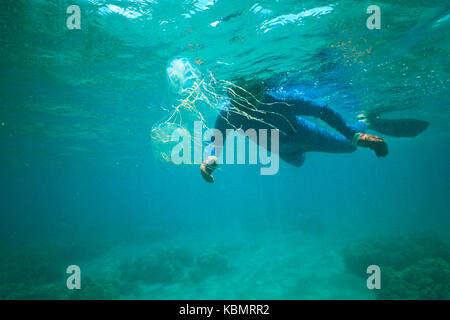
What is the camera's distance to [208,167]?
13.0 ft

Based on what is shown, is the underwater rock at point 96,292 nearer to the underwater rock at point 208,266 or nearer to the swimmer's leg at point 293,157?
the underwater rock at point 208,266

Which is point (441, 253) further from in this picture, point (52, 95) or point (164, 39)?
point (52, 95)

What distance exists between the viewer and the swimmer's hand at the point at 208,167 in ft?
12.7

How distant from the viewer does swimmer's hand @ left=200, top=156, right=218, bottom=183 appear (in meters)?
3.87

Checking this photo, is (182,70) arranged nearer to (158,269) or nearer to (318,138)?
(318,138)

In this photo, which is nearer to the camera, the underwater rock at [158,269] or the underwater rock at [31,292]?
the underwater rock at [31,292]

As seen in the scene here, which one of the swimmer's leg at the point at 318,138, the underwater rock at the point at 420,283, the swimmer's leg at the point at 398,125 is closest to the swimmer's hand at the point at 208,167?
the swimmer's leg at the point at 318,138

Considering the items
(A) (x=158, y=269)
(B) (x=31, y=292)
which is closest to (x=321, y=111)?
(A) (x=158, y=269)

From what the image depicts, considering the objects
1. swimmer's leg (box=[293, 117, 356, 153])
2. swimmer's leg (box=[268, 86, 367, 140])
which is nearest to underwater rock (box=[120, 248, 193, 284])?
swimmer's leg (box=[293, 117, 356, 153])

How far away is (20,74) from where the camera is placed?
40.2 ft

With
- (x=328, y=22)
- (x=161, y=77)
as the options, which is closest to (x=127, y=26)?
(x=161, y=77)

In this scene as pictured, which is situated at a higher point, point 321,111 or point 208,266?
point 321,111

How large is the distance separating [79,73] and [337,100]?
16103 millimetres

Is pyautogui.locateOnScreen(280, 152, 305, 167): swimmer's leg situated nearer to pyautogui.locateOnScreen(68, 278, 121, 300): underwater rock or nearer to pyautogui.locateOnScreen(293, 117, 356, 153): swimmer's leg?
pyautogui.locateOnScreen(293, 117, 356, 153): swimmer's leg
